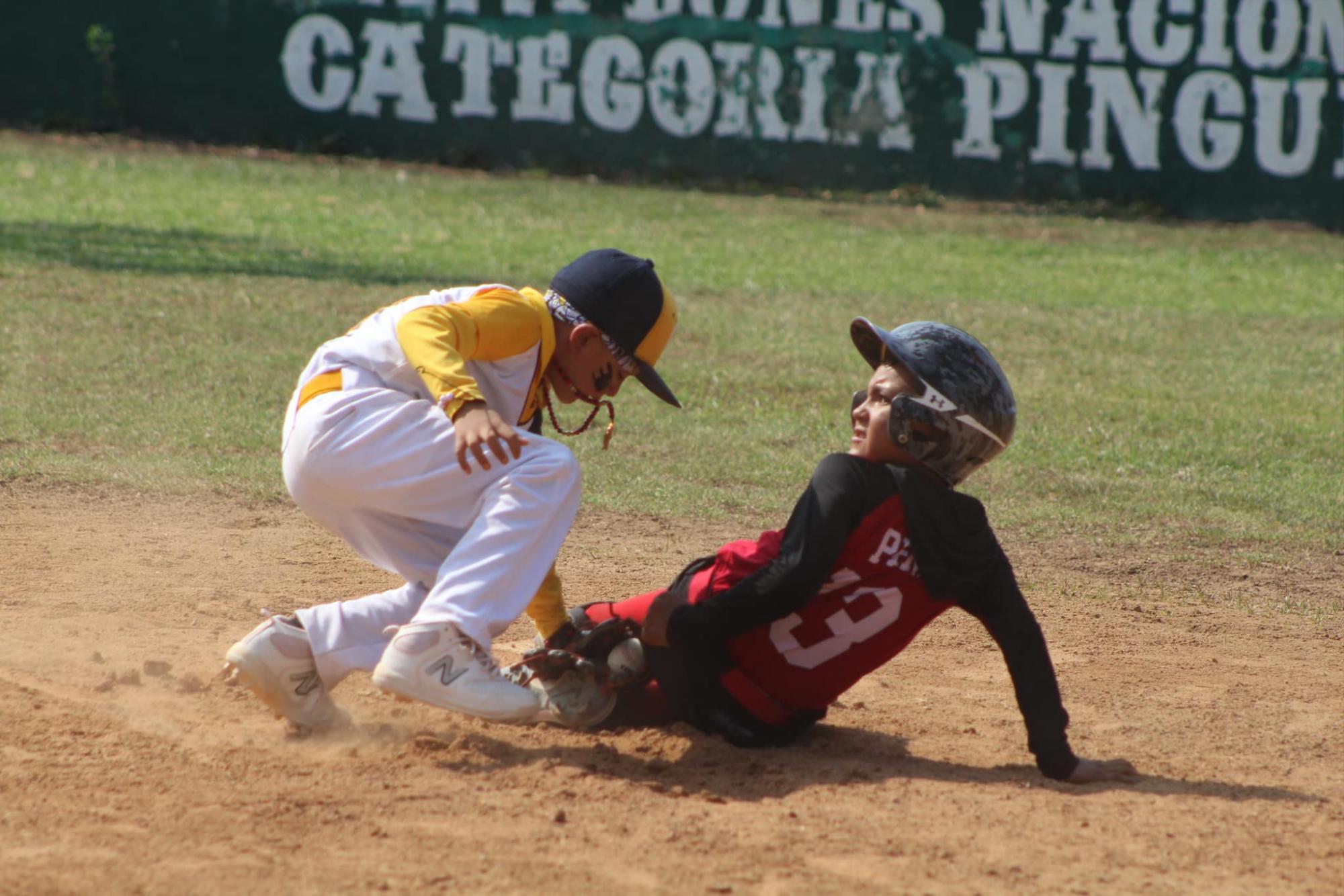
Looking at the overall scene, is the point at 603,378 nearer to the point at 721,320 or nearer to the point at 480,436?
the point at 480,436

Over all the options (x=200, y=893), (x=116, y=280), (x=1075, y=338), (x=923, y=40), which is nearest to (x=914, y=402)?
(x=200, y=893)

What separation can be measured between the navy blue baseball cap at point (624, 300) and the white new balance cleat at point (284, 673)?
1052mm

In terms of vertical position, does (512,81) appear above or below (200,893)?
above

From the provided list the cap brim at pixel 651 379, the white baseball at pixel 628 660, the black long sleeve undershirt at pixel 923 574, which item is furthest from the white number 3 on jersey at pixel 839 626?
the cap brim at pixel 651 379

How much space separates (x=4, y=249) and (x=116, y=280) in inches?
57.5

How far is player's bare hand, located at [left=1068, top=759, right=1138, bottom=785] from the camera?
3.57m

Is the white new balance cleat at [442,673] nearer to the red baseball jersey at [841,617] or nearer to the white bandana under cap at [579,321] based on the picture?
the red baseball jersey at [841,617]

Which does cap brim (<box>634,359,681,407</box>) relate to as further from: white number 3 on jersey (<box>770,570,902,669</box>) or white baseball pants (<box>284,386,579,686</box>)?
white number 3 on jersey (<box>770,570,902,669</box>)

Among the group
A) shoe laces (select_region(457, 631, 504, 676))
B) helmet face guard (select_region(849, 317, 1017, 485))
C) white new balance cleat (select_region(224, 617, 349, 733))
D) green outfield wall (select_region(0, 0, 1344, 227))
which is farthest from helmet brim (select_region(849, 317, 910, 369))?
green outfield wall (select_region(0, 0, 1344, 227))

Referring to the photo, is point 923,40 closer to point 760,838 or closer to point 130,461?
point 130,461

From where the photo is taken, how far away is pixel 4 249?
11398 millimetres

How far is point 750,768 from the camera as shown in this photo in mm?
3584

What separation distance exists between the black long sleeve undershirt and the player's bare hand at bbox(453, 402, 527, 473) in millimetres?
594

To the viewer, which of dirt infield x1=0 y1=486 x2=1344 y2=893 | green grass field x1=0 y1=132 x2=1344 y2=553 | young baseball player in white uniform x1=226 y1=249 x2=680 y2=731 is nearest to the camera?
dirt infield x1=0 y1=486 x2=1344 y2=893
